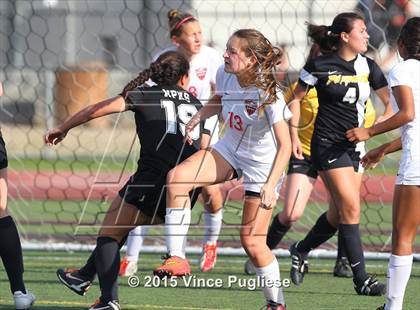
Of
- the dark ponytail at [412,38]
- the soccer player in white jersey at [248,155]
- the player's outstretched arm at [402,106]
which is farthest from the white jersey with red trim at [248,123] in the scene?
the dark ponytail at [412,38]

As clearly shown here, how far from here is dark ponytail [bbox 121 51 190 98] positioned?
6570 millimetres

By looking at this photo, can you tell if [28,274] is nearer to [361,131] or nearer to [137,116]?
[137,116]

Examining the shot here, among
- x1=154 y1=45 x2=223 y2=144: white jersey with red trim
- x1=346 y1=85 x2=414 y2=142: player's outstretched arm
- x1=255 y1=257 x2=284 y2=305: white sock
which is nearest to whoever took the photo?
x1=346 y1=85 x2=414 y2=142: player's outstretched arm

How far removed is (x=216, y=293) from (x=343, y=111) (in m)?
1.57

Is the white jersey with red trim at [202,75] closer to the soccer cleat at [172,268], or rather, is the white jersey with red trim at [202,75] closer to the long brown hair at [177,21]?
the long brown hair at [177,21]

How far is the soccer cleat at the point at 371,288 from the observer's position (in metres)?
7.20

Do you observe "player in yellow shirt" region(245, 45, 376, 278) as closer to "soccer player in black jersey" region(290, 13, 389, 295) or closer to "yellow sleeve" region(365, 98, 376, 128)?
"yellow sleeve" region(365, 98, 376, 128)

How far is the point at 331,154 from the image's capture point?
7285 mm

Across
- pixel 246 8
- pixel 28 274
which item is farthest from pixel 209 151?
pixel 246 8

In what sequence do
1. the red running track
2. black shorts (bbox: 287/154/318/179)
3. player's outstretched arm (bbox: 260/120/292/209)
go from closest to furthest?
player's outstretched arm (bbox: 260/120/292/209) < black shorts (bbox: 287/154/318/179) < the red running track

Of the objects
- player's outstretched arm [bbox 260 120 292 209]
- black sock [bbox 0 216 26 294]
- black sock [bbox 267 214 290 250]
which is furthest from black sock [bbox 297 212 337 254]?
black sock [bbox 0 216 26 294]

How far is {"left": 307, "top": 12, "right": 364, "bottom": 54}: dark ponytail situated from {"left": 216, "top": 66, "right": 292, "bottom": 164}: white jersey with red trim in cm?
125

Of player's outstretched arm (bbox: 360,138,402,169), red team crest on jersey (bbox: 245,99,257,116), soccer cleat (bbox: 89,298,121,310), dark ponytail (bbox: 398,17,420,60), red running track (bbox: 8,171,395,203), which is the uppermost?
dark ponytail (bbox: 398,17,420,60)

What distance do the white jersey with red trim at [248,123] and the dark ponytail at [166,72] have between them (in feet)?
1.15
